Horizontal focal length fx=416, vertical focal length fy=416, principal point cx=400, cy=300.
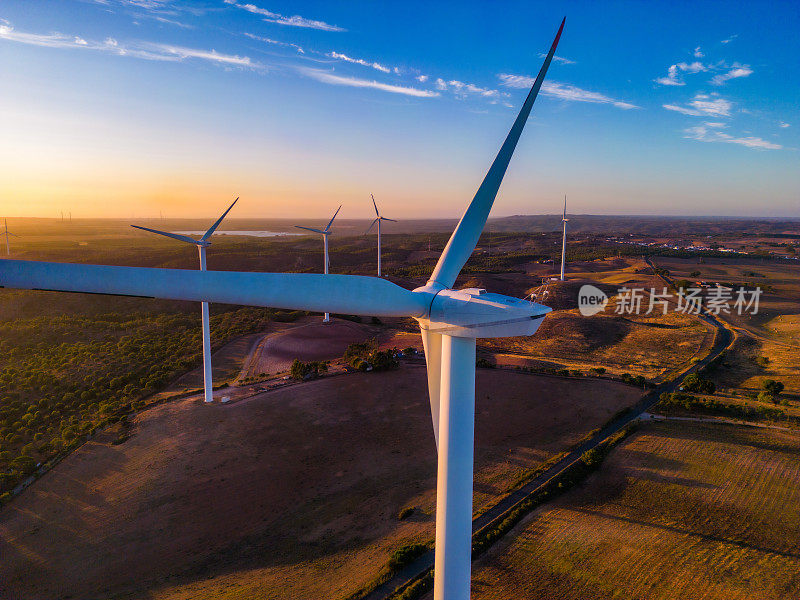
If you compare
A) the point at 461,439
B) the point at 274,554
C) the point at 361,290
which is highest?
the point at 361,290

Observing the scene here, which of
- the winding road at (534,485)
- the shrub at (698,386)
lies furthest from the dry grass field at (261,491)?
the shrub at (698,386)

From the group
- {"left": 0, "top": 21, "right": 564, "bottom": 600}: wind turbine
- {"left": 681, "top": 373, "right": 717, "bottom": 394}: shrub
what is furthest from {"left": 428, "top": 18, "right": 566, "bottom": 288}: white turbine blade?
{"left": 681, "top": 373, "right": 717, "bottom": 394}: shrub

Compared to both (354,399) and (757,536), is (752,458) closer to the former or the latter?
(757,536)

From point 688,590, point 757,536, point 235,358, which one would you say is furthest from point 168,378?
point 757,536

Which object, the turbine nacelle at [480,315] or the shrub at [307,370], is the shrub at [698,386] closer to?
the shrub at [307,370]

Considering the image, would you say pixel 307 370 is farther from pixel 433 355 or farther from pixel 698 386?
pixel 698 386

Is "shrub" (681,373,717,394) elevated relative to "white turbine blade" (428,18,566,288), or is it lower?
lower

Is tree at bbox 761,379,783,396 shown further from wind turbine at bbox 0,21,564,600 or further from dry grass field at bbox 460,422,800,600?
wind turbine at bbox 0,21,564,600
